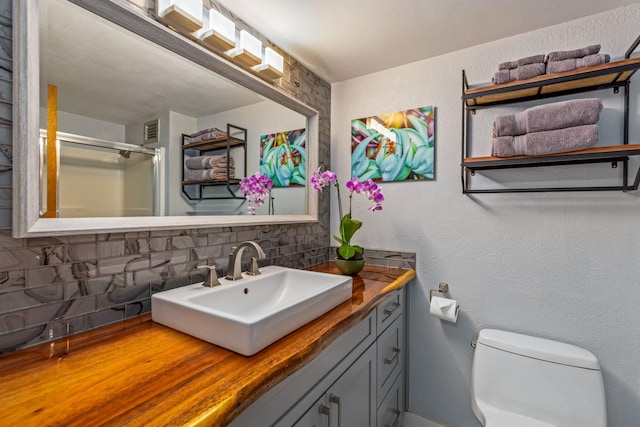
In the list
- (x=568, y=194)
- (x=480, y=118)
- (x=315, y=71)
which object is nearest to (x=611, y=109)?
(x=568, y=194)

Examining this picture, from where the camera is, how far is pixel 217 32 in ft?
3.82

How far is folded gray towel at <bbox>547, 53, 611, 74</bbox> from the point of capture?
118 cm

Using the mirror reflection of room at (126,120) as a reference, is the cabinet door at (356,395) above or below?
below

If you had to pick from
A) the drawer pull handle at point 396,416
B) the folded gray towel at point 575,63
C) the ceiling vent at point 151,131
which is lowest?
the drawer pull handle at point 396,416

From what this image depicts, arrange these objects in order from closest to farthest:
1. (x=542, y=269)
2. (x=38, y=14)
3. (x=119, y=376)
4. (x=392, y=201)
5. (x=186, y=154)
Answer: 1. (x=119, y=376)
2. (x=38, y=14)
3. (x=186, y=154)
4. (x=542, y=269)
5. (x=392, y=201)

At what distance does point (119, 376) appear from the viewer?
25.5 inches

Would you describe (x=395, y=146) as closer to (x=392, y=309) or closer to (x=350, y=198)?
(x=350, y=198)

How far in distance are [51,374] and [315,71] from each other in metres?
1.84

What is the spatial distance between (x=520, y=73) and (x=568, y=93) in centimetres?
27

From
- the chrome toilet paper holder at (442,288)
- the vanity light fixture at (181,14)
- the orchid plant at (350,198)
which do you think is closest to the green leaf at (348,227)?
the orchid plant at (350,198)

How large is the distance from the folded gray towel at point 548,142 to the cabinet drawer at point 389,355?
3.28 feet

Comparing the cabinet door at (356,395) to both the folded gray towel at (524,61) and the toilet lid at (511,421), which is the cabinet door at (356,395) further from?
the folded gray towel at (524,61)

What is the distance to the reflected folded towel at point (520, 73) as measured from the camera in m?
1.28

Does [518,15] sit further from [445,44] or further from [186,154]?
[186,154]
